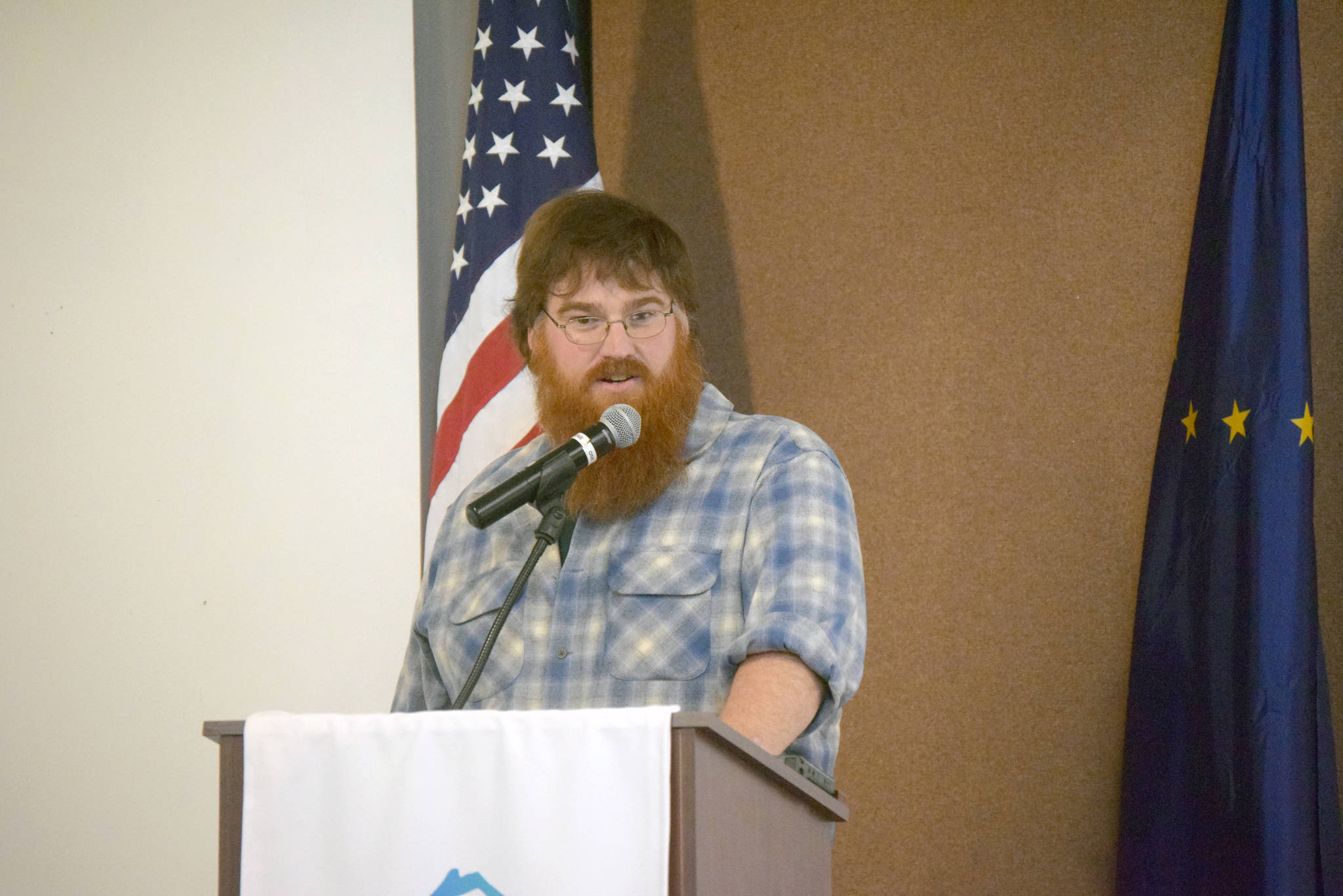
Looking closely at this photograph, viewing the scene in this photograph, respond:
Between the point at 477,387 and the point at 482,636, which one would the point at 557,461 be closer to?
the point at 482,636

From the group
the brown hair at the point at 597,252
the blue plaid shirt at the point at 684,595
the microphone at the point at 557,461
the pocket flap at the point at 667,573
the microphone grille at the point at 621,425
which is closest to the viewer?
the microphone at the point at 557,461

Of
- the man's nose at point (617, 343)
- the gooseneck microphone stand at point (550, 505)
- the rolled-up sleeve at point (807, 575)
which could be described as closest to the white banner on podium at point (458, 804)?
the gooseneck microphone stand at point (550, 505)

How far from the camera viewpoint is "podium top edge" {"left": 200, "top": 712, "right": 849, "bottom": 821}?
1.01 m

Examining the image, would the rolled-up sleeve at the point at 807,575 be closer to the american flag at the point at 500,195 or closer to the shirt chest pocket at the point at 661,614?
the shirt chest pocket at the point at 661,614

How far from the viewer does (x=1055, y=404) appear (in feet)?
7.92

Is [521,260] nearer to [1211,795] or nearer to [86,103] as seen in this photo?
[1211,795]

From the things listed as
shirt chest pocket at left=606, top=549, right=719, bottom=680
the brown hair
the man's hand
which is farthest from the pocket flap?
the brown hair

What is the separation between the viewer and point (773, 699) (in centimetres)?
149

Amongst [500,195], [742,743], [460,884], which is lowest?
[460,884]

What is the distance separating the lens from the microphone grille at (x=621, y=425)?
1.56 m

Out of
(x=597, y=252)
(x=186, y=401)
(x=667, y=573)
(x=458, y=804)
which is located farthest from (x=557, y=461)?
(x=186, y=401)

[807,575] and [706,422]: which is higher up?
[706,422]

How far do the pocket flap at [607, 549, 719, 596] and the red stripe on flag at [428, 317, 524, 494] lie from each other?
2.52 ft

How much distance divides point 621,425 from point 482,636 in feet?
1.79
